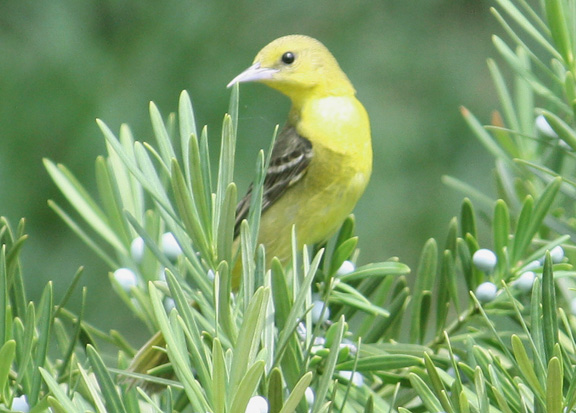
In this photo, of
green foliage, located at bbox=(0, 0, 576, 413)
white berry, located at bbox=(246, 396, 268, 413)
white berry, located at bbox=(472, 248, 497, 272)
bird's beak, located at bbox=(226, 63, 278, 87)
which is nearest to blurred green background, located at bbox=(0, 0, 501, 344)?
bird's beak, located at bbox=(226, 63, 278, 87)

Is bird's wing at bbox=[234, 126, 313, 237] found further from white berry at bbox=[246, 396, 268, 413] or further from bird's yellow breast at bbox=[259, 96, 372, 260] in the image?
white berry at bbox=[246, 396, 268, 413]

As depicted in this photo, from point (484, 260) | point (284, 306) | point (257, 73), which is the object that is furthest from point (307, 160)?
point (284, 306)

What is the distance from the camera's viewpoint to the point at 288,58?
1775 millimetres

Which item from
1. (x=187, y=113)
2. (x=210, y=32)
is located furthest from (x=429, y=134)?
(x=187, y=113)

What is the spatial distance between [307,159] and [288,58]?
0.74 feet

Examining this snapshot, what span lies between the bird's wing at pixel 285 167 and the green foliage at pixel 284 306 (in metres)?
0.55

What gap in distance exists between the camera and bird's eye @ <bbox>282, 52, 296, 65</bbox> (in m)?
1.77

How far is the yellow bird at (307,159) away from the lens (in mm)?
1648

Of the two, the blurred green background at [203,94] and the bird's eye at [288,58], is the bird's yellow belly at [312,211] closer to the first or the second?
the bird's eye at [288,58]

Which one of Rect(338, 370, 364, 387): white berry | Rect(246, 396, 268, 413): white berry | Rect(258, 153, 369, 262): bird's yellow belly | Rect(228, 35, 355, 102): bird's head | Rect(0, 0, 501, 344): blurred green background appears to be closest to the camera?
Rect(246, 396, 268, 413): white berry

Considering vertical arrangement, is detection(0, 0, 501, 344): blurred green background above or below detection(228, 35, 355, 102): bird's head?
below

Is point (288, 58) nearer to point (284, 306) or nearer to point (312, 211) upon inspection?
point (312, 211)

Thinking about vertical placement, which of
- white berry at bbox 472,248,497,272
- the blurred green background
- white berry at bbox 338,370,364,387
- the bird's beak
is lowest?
the blurred green background

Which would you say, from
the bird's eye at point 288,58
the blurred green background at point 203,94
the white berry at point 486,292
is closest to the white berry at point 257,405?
the white berry at point 486,292
